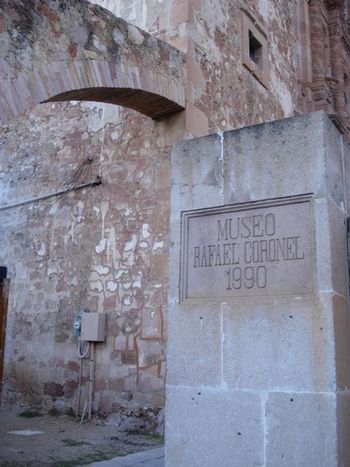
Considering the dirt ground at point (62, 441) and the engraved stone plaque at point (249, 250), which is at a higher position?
the engraved stone plaque at point (249, 250)

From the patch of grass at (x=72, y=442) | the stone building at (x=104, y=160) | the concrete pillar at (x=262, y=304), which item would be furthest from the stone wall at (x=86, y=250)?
the concrete pillar at (x=262, y=304)

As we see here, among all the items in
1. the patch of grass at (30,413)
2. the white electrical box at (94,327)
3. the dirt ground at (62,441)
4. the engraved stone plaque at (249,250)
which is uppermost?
the engraved stone plaque at (249,250)

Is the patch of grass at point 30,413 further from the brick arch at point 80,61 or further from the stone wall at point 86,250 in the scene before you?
the brick arch at point 80,61

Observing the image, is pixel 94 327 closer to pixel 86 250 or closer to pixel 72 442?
pixel 86 250

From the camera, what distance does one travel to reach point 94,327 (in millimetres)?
6680

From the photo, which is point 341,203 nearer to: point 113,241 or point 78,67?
point 78,67

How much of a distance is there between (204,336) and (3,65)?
2798mm

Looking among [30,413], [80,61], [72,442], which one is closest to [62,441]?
[72,442]

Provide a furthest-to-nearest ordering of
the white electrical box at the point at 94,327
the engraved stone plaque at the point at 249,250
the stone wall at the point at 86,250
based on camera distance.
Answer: the white electrical box at the point at 94,327 → the stone wall at the point at 86,250 → the engraved stone plaque at the point at 249,250

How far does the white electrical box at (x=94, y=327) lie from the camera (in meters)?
6.66

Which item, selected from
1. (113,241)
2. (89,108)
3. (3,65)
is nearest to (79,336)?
(113,241)

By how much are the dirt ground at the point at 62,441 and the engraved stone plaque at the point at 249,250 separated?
230 cm

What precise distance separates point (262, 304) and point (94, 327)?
158 inches

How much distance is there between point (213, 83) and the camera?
745 centimetres
